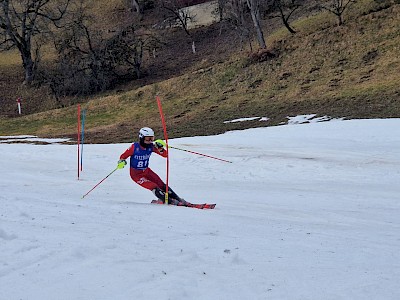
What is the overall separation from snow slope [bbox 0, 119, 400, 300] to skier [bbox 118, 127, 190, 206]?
851 millimetres

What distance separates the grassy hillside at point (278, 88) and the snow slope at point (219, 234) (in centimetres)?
1078

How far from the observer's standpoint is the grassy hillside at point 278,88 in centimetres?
2734

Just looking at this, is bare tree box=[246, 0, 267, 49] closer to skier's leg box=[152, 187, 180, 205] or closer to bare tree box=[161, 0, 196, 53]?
bare tree box=[161, 0, 196, 53]

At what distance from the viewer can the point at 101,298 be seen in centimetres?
493

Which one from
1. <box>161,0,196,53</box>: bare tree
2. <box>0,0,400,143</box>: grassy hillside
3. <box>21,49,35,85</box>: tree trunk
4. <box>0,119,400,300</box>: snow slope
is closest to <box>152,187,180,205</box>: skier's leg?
<box>0,119,400,300</box>: snow slope

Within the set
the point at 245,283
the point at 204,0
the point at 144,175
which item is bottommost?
the point at 245,283

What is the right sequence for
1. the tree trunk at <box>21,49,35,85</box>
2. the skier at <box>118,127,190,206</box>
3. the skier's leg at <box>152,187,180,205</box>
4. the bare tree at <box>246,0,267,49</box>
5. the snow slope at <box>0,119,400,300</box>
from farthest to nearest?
the tree trunk at <box>21,49,35,85</box>
the bare tree at <box>246,0,267,49</box>
the skier at <box>118,127,190,206</box>
the skier's leg at <box>152,187,180,205</box>
the snow slope at <box>0,119,400,300</box>

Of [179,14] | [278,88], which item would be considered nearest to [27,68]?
[179,14]

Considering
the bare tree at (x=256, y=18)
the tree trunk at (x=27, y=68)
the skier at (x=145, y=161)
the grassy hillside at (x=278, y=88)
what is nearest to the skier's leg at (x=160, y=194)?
the skier at (x=145, y=161)

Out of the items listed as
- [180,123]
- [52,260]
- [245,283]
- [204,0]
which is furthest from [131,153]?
[204,0]

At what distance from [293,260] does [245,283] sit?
3.37 ft

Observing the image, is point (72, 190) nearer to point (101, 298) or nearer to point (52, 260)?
point (52, 260)

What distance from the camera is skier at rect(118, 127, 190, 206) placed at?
35.0 ft

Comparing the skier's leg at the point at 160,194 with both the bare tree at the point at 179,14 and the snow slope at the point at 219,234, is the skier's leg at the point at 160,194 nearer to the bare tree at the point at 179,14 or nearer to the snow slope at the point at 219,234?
the snow slope at the point at 219,234
